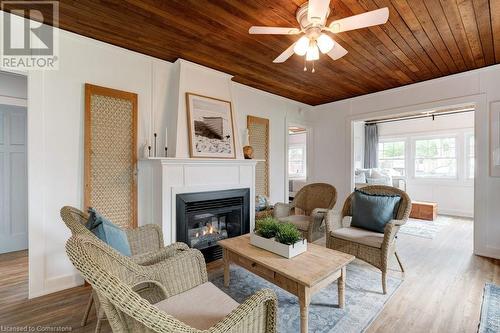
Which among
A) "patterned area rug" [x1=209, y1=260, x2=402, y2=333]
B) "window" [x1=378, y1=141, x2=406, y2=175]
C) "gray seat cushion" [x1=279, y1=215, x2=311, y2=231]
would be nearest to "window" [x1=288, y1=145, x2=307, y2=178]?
"window" [x1=378, y1=141, x2=406, y2=175]

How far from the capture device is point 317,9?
1.59 m

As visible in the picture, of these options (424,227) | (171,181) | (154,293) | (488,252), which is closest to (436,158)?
(424,227)

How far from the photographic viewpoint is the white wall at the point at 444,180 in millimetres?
5594

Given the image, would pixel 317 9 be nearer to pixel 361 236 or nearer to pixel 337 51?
pixel 337 51

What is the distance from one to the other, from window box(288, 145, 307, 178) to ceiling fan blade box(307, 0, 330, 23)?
700 centimetres

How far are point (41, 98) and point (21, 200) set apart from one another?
75.8 inches

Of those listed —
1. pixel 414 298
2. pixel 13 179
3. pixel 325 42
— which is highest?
pixel 325 42

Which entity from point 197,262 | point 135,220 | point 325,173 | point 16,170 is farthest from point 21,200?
point 325,173

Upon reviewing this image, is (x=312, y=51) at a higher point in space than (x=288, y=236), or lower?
higher

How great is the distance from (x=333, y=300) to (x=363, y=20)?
7.41 feet

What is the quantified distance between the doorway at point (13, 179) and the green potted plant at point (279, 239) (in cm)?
332

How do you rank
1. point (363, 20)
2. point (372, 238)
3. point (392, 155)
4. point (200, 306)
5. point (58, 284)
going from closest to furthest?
point (200, 306)
point (363, 20)
point (58, 284)
point (372, 238)
point (392, 155)

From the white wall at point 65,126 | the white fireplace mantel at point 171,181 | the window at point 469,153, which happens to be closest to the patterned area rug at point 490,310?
the white fireplace mantel at point 171,181

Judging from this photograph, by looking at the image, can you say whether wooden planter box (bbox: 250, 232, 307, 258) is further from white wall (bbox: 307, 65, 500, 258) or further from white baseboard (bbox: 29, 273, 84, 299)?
white wall (bbox: 307, 65, 500, 258)
